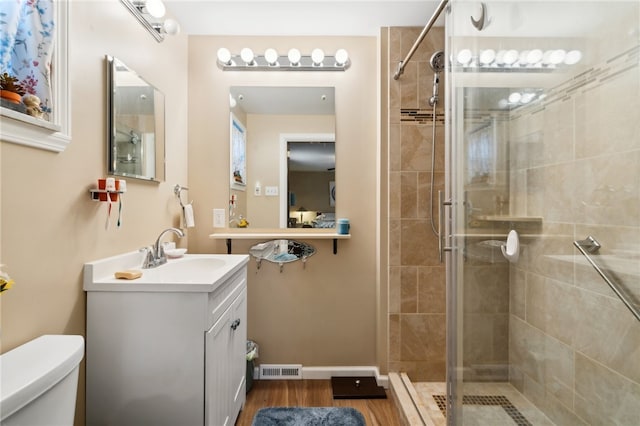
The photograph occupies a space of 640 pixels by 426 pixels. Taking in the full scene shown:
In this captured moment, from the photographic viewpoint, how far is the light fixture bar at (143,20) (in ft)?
4.70

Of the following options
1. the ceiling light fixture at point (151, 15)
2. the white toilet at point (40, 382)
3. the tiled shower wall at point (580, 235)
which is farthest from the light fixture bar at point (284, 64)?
the white toilet at point (40, 382)

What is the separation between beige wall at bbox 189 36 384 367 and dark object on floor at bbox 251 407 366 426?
0.38m

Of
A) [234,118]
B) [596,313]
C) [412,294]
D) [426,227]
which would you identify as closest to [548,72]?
[596,313]

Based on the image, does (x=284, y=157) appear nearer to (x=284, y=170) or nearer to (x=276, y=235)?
(x=284, y=170)

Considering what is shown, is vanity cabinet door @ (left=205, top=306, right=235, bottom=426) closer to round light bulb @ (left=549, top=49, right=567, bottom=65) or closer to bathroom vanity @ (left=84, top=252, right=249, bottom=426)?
bathroom vanity @ (left=84, top=252, right=249, bottom=426)

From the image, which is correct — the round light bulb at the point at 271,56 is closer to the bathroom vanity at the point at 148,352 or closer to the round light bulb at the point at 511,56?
the round light bulb at the point at 511,56

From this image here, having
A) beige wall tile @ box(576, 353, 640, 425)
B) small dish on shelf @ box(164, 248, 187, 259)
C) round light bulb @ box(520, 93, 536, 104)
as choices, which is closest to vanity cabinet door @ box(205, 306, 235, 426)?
small dish on shelf @ box(164, 248, 187, 259)

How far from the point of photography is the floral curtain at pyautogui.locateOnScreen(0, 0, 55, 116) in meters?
0.88

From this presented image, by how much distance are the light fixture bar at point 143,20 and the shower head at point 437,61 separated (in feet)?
5.22

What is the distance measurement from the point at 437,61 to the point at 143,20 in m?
1.69

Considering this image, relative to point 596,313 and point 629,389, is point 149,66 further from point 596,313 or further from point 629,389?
point 629,389

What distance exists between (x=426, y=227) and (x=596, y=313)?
3.30 feet

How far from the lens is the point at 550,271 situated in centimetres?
125

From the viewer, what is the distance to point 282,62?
2139mm
